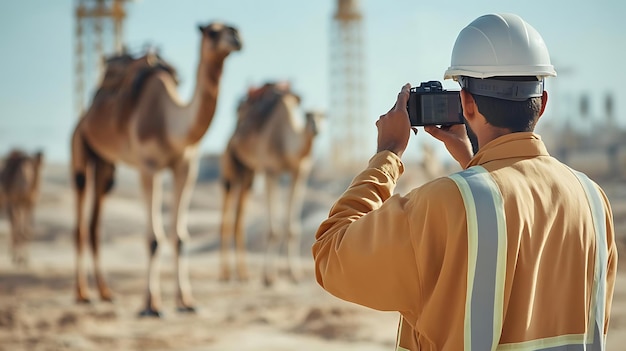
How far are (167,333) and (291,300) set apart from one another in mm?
2864

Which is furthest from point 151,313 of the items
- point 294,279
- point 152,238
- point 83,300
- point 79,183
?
point 294,279

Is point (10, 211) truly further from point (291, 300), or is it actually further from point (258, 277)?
point (291, 300)

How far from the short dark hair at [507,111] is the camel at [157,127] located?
6958mm

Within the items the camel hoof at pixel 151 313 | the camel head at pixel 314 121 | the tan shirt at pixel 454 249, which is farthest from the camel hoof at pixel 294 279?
the tan shirt at pixel 454 249

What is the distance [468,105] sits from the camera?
200cm

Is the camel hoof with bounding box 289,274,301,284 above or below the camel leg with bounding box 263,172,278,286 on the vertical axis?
below

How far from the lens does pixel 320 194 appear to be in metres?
32.9

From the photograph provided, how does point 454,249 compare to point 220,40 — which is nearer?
point 454,249

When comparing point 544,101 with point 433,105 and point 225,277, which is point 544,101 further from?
point 225,277

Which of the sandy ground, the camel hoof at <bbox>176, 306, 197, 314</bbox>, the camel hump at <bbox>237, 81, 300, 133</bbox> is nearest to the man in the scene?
the sandy ground

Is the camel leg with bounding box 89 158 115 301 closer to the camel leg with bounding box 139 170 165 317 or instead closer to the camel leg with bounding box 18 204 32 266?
the camel leg with bounding box 139 170 165 317

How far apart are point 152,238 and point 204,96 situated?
66.2 inches

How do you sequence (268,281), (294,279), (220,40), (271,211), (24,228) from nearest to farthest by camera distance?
(220,40) → (268,281) → (294,279) → (271,211) → (24,228)

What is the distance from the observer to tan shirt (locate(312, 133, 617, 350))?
5.91 feet
